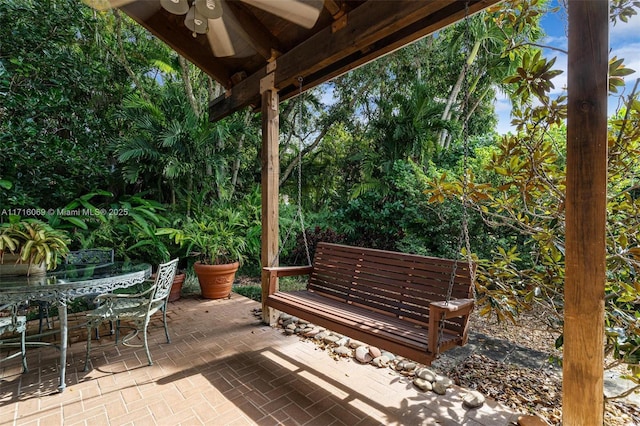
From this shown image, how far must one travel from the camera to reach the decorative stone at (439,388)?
208 centimetres

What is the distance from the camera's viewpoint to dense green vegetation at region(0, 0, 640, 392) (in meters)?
2.14

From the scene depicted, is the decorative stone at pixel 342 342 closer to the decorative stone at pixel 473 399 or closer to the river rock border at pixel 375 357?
the river rock border at pixel 375 357

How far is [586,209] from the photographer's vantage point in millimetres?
1331

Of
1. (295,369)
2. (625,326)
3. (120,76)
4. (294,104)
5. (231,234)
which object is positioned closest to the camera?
(625,326)

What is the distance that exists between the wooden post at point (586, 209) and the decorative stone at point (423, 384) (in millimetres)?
874

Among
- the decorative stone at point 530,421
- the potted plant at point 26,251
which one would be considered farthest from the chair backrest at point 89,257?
the decorative stone at point 530,421

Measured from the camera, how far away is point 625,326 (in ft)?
5.92

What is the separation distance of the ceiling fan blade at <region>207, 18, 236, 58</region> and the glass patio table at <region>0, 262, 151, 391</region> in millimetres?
2157

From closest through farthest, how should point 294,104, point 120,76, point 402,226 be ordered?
point 402,226 → point 120,76 → point 294,104

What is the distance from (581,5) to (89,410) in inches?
134

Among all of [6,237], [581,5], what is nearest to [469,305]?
[581,5]

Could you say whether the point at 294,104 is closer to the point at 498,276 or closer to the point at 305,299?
the point at 305,299

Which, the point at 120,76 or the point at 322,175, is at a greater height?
the point at 120,76

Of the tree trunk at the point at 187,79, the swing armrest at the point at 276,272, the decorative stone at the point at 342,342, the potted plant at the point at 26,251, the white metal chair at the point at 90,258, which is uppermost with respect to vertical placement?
the tree trunk at the point at 187,79
